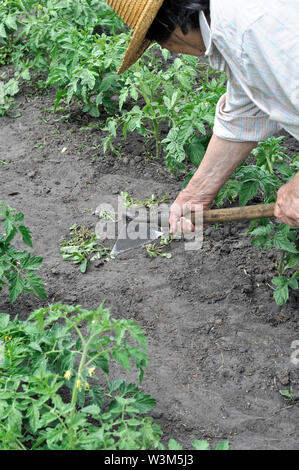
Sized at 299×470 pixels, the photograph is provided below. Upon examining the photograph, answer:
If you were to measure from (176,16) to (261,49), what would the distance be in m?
0.35

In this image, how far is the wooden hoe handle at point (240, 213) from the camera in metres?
2.73

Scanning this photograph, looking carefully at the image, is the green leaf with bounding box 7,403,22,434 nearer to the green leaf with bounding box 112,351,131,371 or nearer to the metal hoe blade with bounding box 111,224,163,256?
the green leaf with bounding box 112,351,131,371

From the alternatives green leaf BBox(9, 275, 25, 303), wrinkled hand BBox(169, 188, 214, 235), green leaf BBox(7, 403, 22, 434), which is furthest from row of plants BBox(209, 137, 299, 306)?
green leaf BBox(7, 403, 22, 434)

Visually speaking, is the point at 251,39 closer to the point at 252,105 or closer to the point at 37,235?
the point at 252,105

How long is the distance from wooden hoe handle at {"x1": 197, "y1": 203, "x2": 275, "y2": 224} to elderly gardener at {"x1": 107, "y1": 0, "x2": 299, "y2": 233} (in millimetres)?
178

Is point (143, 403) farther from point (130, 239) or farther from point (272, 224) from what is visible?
point (130, 239)

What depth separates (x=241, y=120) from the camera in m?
2.45

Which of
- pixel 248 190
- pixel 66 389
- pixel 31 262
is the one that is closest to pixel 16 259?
pixel 31 262

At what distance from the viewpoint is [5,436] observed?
7.05ft

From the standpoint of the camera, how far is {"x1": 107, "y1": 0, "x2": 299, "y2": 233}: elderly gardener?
199 centimetres


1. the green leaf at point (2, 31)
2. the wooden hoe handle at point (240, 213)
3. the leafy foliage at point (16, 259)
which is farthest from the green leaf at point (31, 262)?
the green leaf at point (2, 31)

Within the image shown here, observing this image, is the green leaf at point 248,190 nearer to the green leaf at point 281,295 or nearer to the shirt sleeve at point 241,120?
the green leaf at point 281,295

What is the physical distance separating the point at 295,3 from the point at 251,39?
184 millimetres
